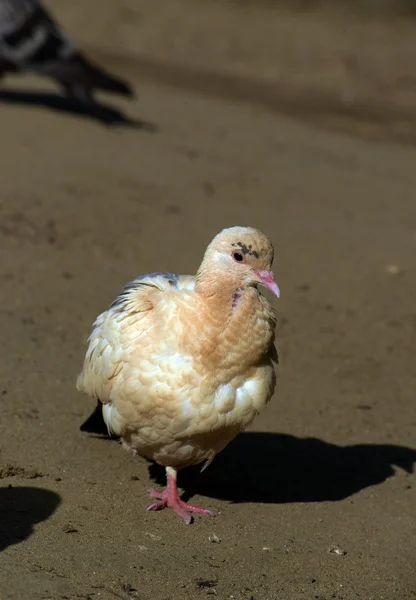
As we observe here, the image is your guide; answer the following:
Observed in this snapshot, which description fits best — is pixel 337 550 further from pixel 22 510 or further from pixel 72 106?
pixel 72 106

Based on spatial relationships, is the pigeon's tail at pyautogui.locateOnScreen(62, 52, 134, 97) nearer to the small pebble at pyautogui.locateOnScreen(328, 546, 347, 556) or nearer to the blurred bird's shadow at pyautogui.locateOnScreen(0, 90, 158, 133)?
the blurred bird's shadow at pyautogui.locateOnScreen(0, 90, 158, 133)

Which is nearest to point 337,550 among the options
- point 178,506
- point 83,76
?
point 178,506

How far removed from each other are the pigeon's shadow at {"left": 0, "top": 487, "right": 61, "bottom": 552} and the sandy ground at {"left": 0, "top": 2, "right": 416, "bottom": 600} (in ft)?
0.04

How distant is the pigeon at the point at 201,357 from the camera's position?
473cm

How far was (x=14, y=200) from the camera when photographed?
9.52m

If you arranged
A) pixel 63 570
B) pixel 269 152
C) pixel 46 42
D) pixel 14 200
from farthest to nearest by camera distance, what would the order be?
pixel 269 152
pixel 46 42
pixel 14 200
pixel 63 570

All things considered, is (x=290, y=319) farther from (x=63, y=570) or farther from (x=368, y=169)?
(x=368, y=169)

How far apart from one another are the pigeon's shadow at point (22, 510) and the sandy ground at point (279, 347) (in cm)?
1

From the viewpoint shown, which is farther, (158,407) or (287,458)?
(287,458)

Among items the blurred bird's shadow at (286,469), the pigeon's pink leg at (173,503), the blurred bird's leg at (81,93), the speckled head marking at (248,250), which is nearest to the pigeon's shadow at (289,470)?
the blurred bird's shadow at (286,469)

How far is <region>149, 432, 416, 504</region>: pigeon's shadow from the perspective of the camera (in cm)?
562

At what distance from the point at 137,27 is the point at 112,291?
15394mm

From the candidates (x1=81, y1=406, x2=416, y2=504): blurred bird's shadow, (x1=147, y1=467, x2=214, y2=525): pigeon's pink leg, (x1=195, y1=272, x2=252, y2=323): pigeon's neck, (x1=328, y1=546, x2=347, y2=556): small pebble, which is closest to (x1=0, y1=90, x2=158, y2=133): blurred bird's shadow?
(x1=81, y1=406, x2=416, y2=504): blurred bird's shadow

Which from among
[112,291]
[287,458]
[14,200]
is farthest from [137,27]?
[287,458]
